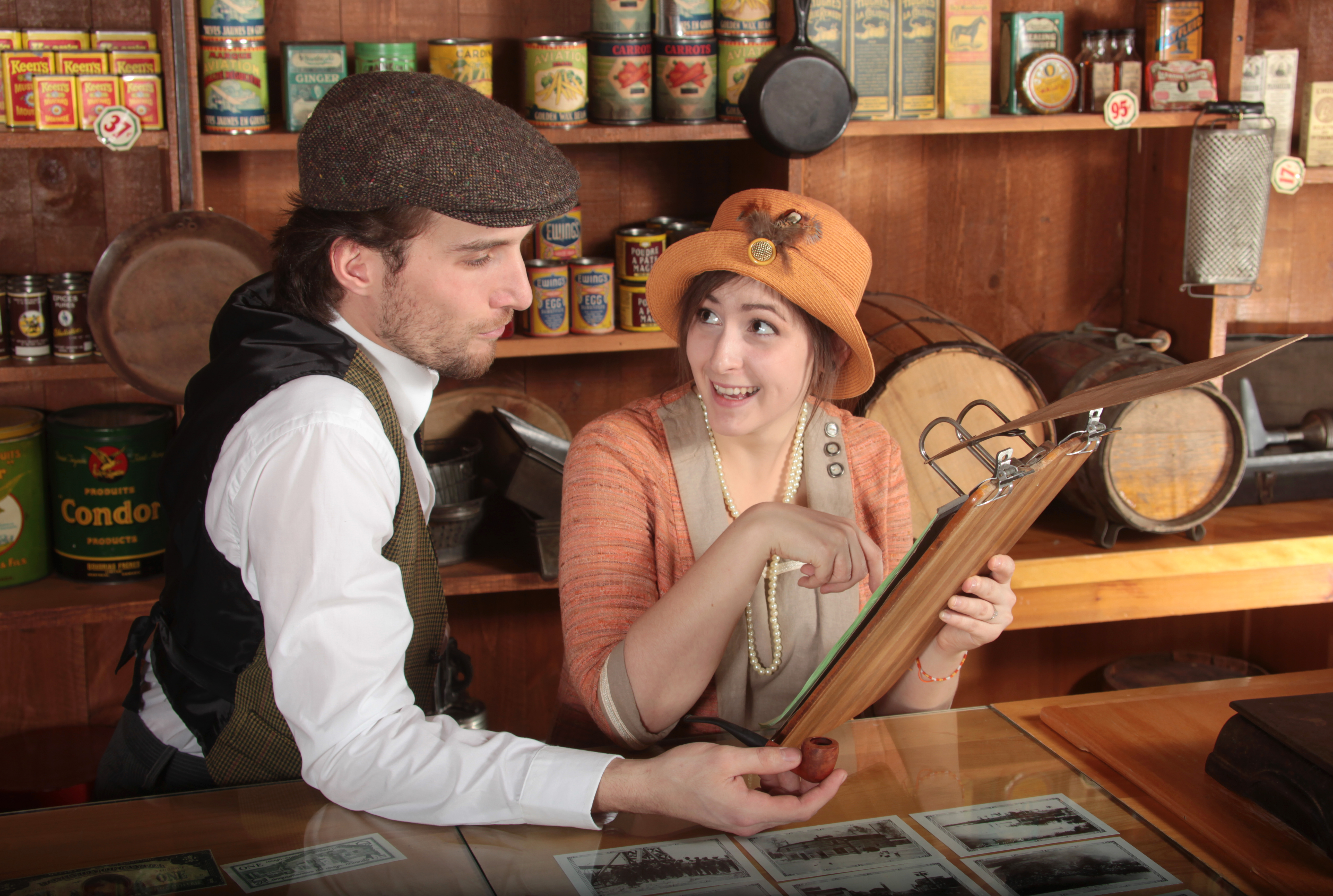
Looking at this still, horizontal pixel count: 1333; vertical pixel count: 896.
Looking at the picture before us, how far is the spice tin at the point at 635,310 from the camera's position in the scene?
7.93 ft

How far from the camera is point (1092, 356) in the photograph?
247 cm

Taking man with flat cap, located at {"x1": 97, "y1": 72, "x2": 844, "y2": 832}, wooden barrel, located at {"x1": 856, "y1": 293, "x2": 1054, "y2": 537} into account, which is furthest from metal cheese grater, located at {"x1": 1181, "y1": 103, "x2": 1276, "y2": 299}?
man with flat cap, located at {"x1": 97, "y1": 72, "x2": 844, "y2": 832}

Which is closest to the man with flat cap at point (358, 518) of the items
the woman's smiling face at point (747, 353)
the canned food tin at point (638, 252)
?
the woman's smiling face at point (747, 353)

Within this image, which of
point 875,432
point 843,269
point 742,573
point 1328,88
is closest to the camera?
point 742,573

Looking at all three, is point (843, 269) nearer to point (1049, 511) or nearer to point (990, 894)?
point (990, 894)

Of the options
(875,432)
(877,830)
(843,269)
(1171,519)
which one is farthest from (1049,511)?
(877,830)

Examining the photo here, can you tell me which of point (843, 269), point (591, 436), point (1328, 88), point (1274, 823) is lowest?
point (1274, 823)

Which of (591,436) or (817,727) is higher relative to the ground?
(591,436)

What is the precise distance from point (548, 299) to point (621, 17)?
586mm

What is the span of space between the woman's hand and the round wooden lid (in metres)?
1.50

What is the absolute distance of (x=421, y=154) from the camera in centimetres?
→ 134

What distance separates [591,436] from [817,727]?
24.0 inches

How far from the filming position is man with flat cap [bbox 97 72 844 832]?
1.17 m

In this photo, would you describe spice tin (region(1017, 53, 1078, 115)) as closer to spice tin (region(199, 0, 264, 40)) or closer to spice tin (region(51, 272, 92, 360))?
spice tin (region(199, 0, 264, 40))
